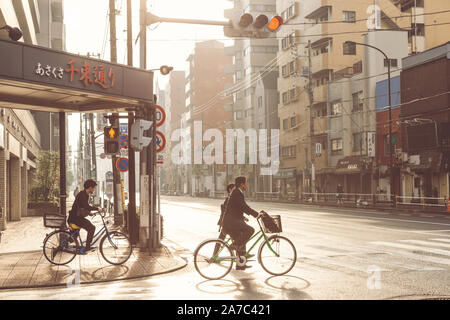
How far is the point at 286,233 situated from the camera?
1933 centimetres

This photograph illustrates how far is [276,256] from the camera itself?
1019cm

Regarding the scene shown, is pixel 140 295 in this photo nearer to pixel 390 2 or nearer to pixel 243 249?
pixel 243 249

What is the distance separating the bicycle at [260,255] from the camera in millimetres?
9977

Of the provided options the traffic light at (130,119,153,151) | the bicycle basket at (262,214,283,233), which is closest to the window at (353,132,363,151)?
the traffic light at (130,119,153,151)

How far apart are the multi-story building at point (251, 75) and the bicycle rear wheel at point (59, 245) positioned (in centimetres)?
6050

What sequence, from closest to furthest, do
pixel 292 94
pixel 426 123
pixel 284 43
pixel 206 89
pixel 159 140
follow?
1. pixel 159 140
2. pixel 426 123
3. pixel 292 94
4. pixel 284 43
5. pixel 206 89

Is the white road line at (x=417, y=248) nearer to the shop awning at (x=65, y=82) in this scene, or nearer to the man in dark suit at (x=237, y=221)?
the man in dark suit at (x=237, y=221)

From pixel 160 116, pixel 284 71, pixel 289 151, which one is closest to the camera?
pixel 160 116

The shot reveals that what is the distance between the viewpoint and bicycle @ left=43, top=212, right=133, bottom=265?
39.6 feet

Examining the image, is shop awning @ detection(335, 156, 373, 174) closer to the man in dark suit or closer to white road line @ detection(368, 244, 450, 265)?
white road line @ detection(368, 244, 450, 265)

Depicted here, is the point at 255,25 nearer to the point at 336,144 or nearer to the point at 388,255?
the point at 388,255

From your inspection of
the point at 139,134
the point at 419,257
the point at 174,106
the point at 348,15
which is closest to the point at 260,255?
the point at 419,257

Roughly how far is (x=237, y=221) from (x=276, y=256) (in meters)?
0.96
